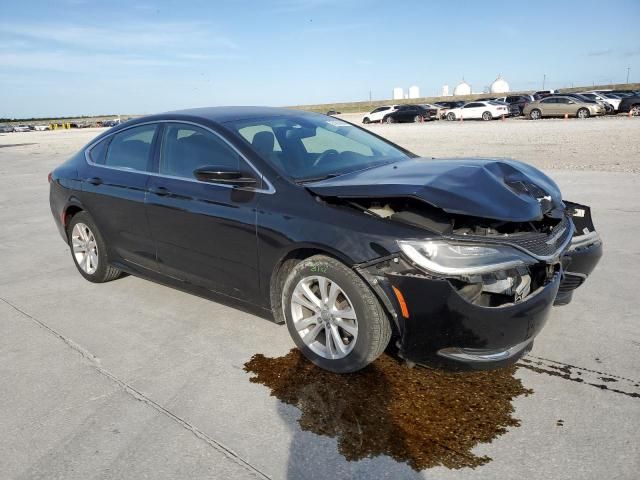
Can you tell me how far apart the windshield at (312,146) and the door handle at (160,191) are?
69 centimetres

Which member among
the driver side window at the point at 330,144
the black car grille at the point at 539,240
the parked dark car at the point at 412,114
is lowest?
the parked dark car at the point at 412,114

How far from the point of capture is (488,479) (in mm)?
2424

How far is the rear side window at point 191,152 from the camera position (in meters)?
3.95

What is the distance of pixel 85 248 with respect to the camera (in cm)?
542

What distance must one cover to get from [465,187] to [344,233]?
725mm

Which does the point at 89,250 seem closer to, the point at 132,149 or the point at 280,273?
the point at 132,149

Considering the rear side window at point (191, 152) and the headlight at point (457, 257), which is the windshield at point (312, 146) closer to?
the rear side window at point (191, 152)

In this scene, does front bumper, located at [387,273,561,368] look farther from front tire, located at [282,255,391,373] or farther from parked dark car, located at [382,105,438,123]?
parked dark car, located at [382,105,438,123]

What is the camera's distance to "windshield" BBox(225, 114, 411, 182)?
3.85 metres

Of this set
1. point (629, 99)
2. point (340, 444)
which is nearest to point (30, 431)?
point (340, 444)

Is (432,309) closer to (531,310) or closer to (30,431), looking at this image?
(531,310)

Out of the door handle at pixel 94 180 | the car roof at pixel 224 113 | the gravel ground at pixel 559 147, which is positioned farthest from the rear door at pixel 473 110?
the door handle at pixel 94 180

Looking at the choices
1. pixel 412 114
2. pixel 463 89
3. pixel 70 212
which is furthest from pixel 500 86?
pixel 70 212

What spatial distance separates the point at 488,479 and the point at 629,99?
115 ft
